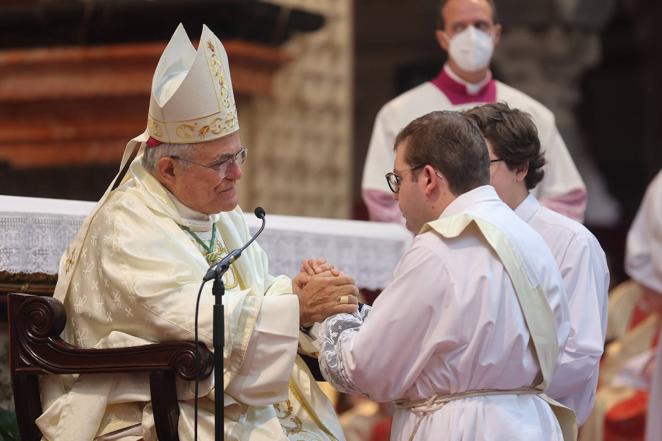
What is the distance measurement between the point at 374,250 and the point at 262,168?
10.0 ft

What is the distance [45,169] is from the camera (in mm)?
9086

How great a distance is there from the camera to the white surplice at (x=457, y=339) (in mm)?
3908

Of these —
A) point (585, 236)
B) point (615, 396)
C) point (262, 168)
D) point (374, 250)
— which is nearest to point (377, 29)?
point (262, 168)

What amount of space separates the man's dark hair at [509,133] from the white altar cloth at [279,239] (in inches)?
43.8

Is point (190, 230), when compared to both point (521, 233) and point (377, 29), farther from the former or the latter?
point (377, 29)

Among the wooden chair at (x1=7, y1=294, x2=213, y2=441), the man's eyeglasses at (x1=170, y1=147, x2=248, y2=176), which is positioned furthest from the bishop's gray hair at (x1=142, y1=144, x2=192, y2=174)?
the wooden chair at (x1=7, y1=294, x2=213, y2=441)

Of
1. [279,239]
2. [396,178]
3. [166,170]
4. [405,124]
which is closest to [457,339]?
[396,178]

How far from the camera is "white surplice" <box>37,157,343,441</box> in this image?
4113 mm

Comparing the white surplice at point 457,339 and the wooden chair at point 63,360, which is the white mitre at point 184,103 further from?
the white surplice at point 457,339

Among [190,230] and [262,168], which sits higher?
[190,230]

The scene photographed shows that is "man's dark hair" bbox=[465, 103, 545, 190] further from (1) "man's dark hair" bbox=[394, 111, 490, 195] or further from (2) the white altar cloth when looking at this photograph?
(2) the white altar cloth

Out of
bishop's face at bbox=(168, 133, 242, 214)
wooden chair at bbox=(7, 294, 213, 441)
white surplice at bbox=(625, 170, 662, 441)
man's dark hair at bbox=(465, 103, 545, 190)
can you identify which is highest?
man's dark hair at bbox=(465, 103, 545, 190)

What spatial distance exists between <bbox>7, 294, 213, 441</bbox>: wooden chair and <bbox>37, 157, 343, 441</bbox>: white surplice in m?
0.06

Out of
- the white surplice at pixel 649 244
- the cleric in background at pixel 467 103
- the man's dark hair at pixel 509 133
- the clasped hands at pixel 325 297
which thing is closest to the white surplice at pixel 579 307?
the man's dark hair at pixel 509 133
